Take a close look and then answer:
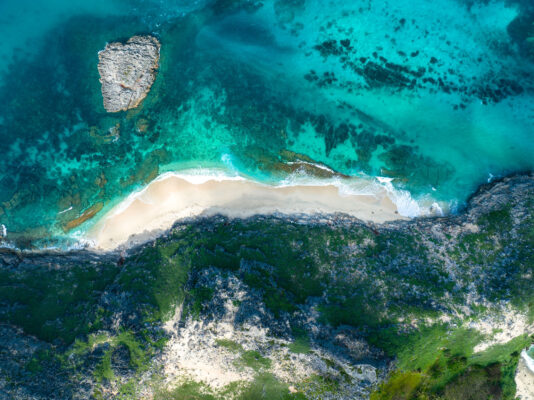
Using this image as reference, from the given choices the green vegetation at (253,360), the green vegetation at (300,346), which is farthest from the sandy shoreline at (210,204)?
the green vegetation at (253,360)

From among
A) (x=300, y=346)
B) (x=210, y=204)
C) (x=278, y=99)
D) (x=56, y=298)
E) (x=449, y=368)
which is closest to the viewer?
(x=300, y=346)

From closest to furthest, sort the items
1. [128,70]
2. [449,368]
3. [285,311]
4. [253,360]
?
[253,360], [285,311], [449,368], [128,70]

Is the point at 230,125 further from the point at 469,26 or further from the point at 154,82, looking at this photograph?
the point at 469,26

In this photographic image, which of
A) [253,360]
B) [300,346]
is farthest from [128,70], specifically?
[300,346]

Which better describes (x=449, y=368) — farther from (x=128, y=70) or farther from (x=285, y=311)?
(x=128, y=70)

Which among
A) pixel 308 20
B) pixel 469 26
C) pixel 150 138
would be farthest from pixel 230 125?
pixel 469 26

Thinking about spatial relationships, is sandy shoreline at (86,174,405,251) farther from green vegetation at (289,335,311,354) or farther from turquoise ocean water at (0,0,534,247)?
green vegetation at (289,335,311,354)
